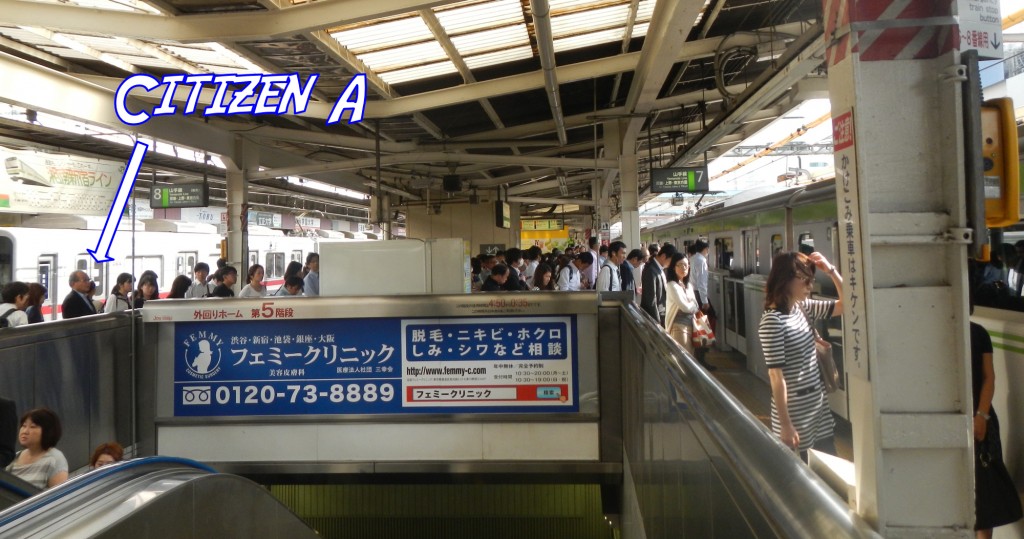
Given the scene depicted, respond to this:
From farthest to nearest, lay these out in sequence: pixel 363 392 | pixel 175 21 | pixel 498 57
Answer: pixel 498 57
pixel 175 21
pixel 363 392

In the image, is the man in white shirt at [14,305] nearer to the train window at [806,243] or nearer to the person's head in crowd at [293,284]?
the person's head in crowd at [293,284]

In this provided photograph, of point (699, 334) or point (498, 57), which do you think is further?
point (498, 57)

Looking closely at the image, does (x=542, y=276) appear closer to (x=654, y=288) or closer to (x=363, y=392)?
(x=654, y=288)

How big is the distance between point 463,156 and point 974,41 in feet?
37.0

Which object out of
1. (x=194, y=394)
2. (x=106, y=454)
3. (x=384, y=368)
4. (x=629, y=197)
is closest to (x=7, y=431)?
(x=106, y=454)

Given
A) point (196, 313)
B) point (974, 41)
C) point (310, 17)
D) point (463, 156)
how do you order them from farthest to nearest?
point (463, 156), point (310, 17), point (196, 313), point (974, 41)

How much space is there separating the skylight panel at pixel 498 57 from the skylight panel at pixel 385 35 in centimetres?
104

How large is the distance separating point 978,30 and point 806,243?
560 cm

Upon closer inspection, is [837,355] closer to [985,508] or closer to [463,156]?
[985,508]

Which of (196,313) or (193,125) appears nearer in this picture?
(196,313)

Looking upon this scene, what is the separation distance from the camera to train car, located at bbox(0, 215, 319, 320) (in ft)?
36.2

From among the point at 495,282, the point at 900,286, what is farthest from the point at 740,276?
the point at 900,286

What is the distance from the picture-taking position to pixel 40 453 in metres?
3.62

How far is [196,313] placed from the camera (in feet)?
16.9
